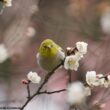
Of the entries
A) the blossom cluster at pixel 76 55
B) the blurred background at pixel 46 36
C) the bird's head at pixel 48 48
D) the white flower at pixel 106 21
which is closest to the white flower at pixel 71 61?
the blossom cluster at pixel 76 55

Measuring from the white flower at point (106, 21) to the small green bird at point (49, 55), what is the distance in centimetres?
142

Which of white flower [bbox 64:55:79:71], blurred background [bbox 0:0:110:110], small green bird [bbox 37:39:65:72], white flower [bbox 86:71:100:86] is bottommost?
white flower [bbox 86:71:100:86]

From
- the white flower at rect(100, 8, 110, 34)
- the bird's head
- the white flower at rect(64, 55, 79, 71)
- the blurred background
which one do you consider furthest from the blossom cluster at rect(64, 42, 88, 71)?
the white flower at rect(100, 8, 110, 34)

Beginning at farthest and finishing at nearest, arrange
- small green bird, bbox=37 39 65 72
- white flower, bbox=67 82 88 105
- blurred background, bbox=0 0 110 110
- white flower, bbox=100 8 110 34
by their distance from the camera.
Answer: white flower, bbox=100 8 110 34 → blurred background, bbox=0 0 110 110 → small green bird, bbox=37 39 65 72 → white flower, bbox=67 82 88 105

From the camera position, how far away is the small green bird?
4.61 feet

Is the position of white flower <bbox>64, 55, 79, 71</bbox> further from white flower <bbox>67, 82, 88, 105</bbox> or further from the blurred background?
the blurred background

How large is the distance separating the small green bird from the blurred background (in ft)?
1.03

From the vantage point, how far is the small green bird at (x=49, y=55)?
141 cm

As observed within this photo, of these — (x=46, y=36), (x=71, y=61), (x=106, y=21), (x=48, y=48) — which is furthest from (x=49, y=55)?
(x=46, y=36)

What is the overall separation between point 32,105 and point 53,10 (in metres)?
2.05

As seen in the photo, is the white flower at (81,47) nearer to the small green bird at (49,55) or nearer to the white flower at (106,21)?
the small green bird at (49,55)

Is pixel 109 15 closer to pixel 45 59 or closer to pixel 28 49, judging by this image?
pixel 28 49

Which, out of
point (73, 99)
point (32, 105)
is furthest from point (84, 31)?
point (73, 99)

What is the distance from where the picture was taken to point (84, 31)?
2.73 meters
